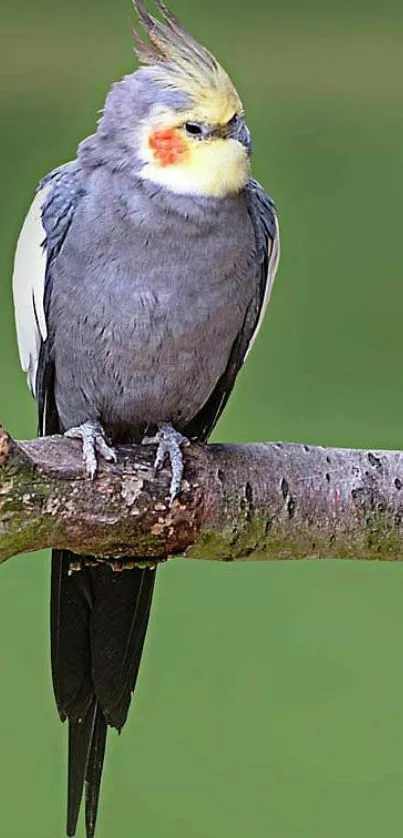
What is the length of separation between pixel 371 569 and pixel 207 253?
117cm

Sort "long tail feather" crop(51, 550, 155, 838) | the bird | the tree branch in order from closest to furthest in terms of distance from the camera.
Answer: the tree branch < the bird < "long tail feather" crop(51, 550, 155, 838)

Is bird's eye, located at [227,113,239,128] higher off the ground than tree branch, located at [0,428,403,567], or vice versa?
bird's eye, located at [227,113,239,128]

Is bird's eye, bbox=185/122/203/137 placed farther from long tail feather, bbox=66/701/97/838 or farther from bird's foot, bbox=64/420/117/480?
long tail feather, bbox=66/701/97/838

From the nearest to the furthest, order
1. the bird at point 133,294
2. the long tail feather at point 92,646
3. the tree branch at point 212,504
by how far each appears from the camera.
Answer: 1. the tree branch at point 212,504
2. the bird at point 133,294
3. the long tail feather at point 92,646

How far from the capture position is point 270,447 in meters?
1.31

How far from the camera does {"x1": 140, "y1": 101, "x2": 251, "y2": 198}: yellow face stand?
1.22 metres

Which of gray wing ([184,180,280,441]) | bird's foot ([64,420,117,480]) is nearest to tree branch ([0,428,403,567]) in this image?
bird's foot ([64,420,117,480])

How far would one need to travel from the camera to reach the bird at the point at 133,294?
1.24 meters

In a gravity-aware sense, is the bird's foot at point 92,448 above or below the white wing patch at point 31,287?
below

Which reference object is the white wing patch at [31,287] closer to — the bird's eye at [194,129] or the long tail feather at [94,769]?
the bird's eye at [194,129]

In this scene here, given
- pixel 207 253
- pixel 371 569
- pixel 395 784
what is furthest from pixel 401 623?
pixel 207 253

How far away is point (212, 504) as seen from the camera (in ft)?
4.06

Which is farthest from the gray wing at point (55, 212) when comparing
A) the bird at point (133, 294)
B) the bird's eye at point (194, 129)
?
the bird's eye at point (194, 129)

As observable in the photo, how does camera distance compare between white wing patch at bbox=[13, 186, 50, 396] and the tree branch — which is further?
white wing patch at bbox=[13, 186, 50, 396]
